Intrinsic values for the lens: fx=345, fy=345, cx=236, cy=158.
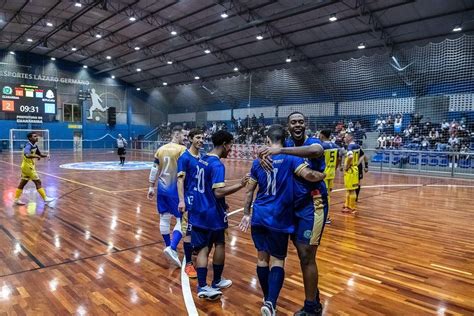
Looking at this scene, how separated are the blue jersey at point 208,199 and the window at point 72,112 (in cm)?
3468

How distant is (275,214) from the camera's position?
2.75 meters

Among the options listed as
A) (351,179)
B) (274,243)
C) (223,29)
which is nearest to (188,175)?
(274,243)

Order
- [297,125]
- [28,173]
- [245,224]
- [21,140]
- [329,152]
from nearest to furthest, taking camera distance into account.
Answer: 1. [297,125]
2. [245,224]
3. [329,152]
4. [28,173]
5. [21,140]

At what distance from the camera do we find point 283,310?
304 centimetres

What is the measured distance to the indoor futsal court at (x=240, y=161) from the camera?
10.1 ft

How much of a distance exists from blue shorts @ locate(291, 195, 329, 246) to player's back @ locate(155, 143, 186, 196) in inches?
81.0

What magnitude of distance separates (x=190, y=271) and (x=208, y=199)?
3.55 ft

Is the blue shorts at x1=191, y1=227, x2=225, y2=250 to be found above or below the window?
below

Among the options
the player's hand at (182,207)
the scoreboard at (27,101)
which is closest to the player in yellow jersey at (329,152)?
the player's hand at (182,207)

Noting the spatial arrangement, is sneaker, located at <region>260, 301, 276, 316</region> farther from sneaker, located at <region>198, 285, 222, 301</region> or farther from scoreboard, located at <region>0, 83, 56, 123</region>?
scoreboard, located at <region>0, 83, 56, 123</region>

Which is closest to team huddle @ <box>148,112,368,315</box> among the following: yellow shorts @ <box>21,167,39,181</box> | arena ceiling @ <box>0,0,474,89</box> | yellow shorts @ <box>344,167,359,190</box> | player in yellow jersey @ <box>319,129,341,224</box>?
player in yellow jersey @ <box>319,129,341,224</box>

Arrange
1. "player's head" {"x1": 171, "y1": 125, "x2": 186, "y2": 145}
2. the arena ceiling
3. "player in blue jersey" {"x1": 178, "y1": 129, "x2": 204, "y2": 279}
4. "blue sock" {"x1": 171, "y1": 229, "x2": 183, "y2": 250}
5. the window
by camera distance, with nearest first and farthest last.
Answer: "player in blue jersey" {"x1": 178, "y1": 129, "x2": 204, "y2": 279} < "blue sock" {"x1": 171, "y1": 229, "x2": 183, "y2": 250} < "player's head" {"x1": 171, "y1": 125, "x2": 186, "y2": 145} < the arena ceiling < the window

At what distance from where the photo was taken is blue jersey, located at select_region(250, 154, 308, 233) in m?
2.72

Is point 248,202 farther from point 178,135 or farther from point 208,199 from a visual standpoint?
point 178,135
